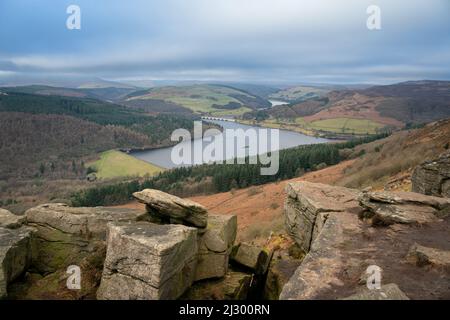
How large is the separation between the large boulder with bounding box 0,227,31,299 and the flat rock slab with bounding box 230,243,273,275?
862 cm

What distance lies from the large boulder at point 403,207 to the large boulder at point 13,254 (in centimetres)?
1392

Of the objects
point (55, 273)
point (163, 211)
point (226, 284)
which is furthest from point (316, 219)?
point (55, 273)

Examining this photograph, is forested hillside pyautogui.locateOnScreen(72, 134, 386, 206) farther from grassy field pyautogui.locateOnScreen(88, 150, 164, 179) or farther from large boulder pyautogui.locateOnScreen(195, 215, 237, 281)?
A: large boulder pyautogui.locateOnScreen(195, 215, 237, 281)

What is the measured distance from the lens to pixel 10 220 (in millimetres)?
15883

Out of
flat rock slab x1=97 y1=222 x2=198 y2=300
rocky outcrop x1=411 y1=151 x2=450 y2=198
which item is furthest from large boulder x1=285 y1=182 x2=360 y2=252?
flat rock slab x1=97 y1=222 x2=198 y2=300

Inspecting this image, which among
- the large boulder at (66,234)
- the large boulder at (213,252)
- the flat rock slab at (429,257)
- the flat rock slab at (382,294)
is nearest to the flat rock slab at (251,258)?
the large boulder at (213,252)

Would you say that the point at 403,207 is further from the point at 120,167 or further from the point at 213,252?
the point at 120,167

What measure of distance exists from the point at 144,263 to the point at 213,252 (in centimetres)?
442

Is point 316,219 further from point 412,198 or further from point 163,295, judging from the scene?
point 163,295

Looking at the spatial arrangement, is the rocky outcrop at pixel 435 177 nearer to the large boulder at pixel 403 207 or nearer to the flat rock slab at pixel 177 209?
the large boulder at pixel 403 207

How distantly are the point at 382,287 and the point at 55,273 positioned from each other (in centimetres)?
1180

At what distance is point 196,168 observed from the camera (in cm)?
11894

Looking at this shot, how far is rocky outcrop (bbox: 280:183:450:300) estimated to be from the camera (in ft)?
34.4

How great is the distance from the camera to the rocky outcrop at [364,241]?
1050cm
